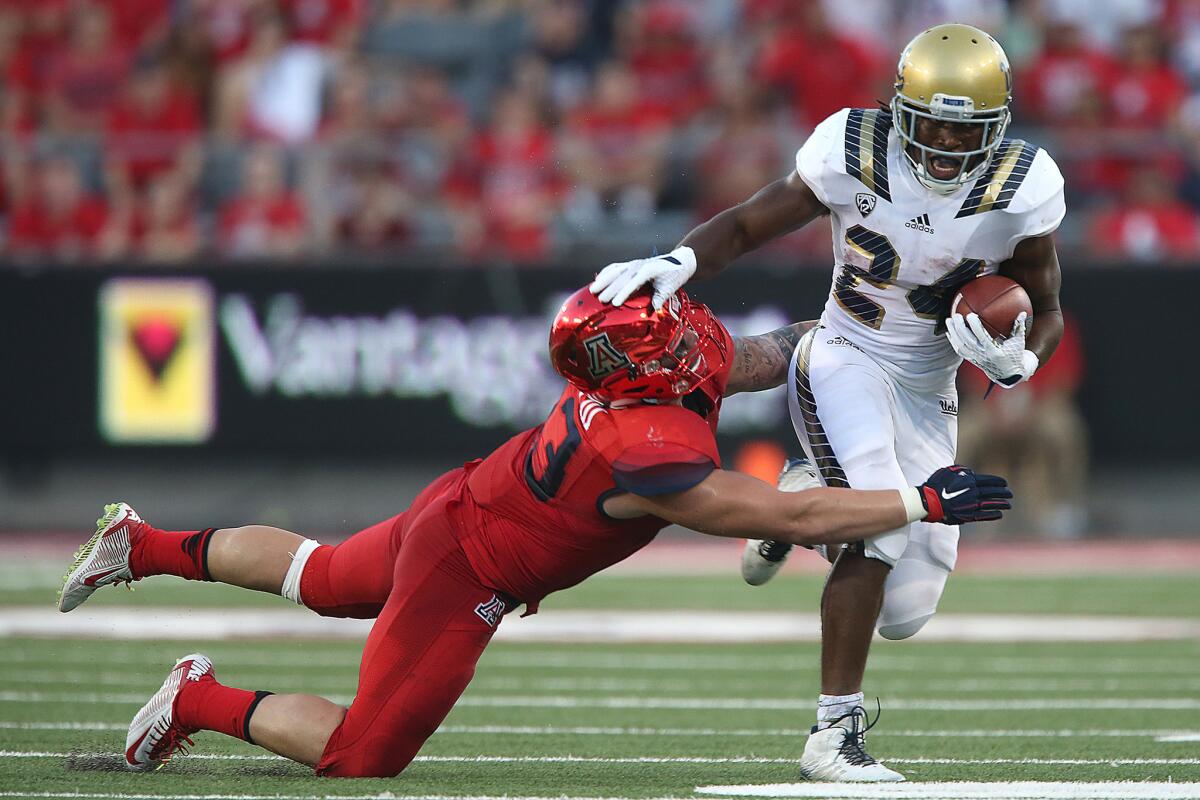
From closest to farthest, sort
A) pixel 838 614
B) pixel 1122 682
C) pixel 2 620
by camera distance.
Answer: pixel 838 614 < pixel 1122 682 < pixel 2 620

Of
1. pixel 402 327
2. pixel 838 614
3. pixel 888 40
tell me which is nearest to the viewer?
pixel 838 614

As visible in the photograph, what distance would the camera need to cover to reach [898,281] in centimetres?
431

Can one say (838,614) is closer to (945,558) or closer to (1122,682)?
(945,558)

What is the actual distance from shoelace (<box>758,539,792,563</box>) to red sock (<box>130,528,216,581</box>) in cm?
138

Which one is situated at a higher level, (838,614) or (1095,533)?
(838,614)

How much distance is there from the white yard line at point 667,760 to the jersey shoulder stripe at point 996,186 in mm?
1270

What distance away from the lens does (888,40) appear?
10883mm

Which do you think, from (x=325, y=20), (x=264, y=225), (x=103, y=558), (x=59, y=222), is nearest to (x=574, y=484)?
(x=103, y=558)

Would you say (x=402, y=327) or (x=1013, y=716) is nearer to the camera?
(x=1013, y=716)

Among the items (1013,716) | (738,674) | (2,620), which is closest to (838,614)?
(1013,716)

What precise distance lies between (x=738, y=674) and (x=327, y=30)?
243 inches

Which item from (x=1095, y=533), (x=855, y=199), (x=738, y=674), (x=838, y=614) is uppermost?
(x=855, y=199)

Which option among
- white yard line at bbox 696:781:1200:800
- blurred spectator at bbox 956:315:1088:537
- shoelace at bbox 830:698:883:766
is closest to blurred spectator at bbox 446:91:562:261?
blurred spectator at bbox 956:315:1088:537

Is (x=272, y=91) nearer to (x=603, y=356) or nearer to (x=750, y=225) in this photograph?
(x=750, y=225)
